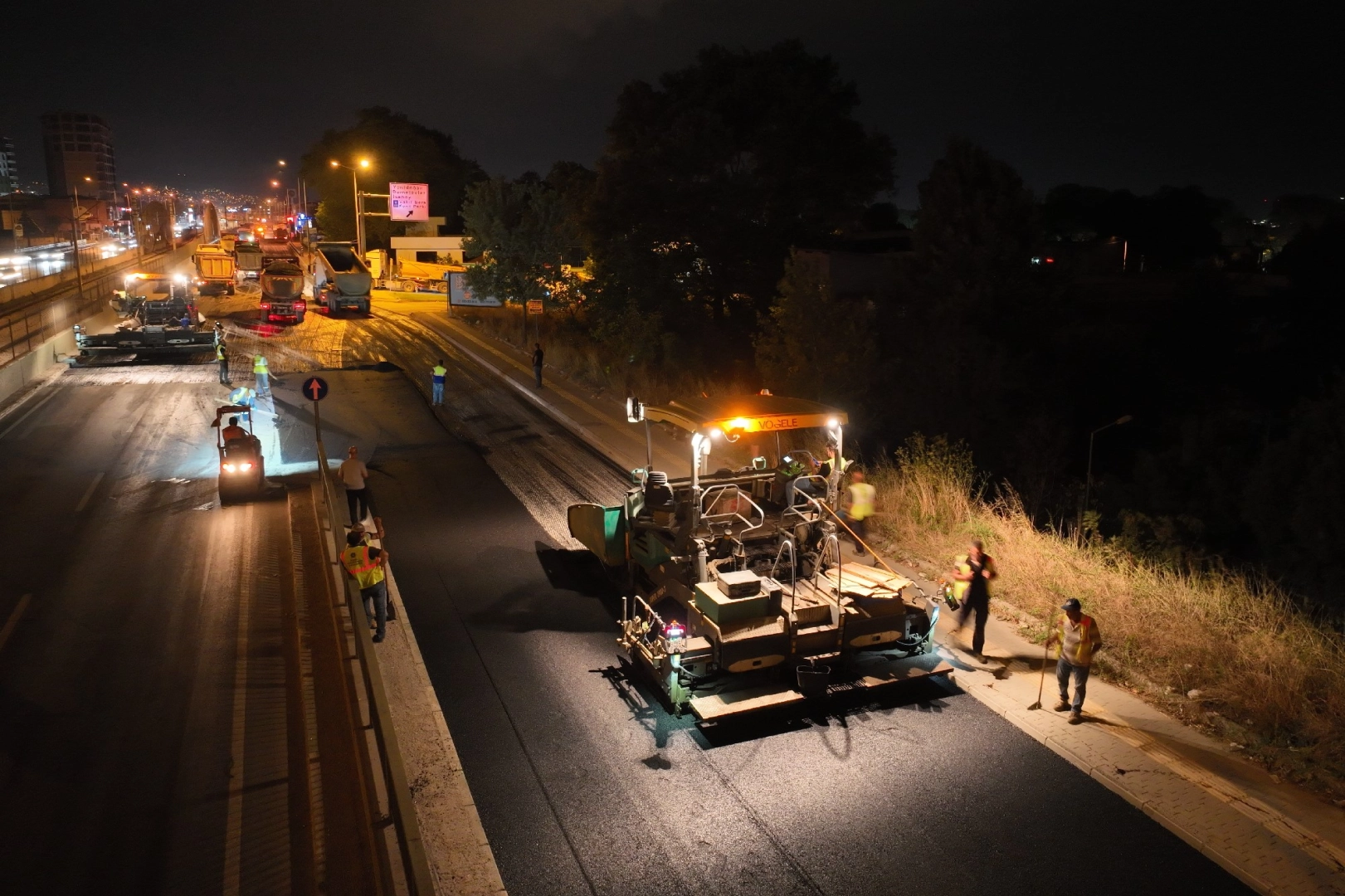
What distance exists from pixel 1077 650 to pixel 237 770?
310 inches

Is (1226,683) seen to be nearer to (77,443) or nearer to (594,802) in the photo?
(594,802)

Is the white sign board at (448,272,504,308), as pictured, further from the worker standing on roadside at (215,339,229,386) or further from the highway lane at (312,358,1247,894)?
the highway lane at (312,358,1247,894)

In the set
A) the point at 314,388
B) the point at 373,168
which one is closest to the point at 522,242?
the point at 314,388

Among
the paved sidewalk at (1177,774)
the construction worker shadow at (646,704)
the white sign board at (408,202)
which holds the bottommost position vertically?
the construction worker shadow at (646,704)

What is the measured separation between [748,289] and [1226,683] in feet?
103

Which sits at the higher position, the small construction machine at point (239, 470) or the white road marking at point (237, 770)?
the small construction machine at point (239, 470)

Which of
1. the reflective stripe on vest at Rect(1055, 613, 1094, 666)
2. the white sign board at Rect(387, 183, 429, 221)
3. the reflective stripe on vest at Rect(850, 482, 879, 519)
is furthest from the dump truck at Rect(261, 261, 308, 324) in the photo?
the reflective stripe on vest at Rect(1055, 613, 1094, 666)

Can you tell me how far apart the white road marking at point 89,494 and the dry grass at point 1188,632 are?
46.5 ft

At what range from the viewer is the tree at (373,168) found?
82.8 metres

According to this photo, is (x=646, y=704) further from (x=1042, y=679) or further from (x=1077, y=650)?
(x=1077, y=650)

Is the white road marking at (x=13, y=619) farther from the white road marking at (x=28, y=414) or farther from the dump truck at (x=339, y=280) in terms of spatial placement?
the dump truck at (x=339, y=280)

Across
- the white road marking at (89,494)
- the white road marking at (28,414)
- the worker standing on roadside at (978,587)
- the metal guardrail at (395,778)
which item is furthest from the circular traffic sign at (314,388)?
the worker standing on roadside at (978,587)

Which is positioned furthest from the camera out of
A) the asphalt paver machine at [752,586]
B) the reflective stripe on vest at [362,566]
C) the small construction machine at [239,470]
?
the small construction machine at [239,470]

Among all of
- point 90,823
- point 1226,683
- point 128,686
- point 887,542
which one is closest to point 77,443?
point 128,686
